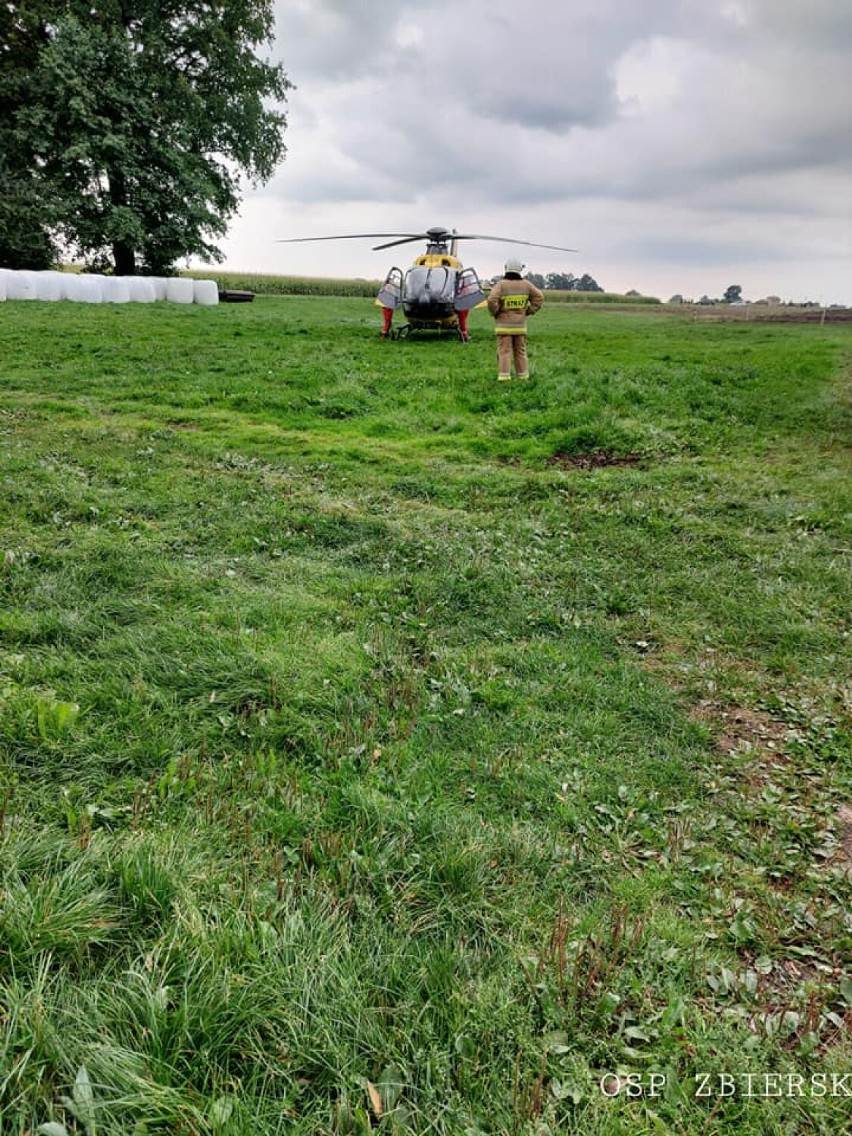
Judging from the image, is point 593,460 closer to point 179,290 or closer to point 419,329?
point 419,329

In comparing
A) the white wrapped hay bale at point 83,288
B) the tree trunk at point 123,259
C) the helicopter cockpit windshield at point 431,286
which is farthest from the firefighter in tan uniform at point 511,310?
the tree trunk at point 123,259

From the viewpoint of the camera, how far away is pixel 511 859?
276 cm

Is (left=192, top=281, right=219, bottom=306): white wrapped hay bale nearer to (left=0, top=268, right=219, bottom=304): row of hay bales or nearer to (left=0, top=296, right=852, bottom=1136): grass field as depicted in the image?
(left=0, top=268, right=219, bottom=304): row of hay bales

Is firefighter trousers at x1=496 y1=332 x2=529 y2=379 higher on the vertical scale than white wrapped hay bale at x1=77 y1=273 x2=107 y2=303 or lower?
lower

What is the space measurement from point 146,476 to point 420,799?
19.4ft

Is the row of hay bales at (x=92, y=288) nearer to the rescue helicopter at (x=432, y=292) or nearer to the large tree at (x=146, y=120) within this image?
the large tree at (x=146, y=120)

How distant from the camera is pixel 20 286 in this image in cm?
2358

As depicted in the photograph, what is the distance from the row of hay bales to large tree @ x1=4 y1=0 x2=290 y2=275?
2.92 metres

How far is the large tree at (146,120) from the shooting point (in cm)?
2702

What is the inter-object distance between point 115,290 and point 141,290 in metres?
1.51

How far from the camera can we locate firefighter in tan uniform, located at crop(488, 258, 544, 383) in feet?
43.5

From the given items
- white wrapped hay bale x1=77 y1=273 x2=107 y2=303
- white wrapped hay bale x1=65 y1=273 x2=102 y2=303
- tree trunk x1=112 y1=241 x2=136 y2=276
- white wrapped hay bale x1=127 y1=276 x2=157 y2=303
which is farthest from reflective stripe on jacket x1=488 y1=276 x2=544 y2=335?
tree trunk x1=112 y1=241 x2=136 y2=276

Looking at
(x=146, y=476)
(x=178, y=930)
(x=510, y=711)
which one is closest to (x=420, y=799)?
(x=510, y=711)

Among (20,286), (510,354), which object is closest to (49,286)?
(20,286)
